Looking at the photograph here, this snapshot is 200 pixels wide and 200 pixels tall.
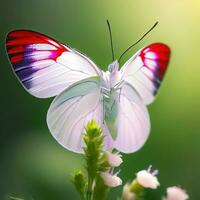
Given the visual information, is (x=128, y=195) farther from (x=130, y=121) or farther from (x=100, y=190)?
(x=130, y=121)

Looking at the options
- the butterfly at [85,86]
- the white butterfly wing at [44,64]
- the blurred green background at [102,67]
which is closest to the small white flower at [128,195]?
the butterfly at [85,86]

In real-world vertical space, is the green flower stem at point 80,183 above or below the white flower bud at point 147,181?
below

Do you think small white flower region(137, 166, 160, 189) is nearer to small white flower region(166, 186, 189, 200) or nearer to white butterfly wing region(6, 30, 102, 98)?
small white flower region(166, 186, 189, 200)

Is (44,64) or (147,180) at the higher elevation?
(44,64)

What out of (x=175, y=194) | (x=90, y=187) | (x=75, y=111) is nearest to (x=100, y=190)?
(x=90, y=187)

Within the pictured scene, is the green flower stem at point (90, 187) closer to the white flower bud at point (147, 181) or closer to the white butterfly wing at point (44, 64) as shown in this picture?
the white flower bud at point (147, 181)
